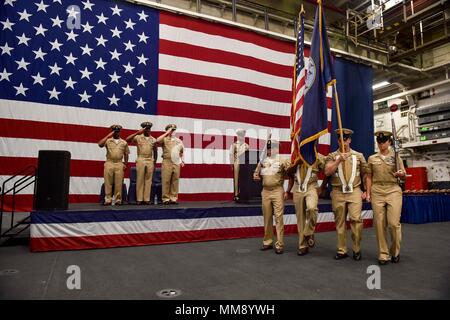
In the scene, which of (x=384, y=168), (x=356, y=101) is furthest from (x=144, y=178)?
(x=356, y=101)

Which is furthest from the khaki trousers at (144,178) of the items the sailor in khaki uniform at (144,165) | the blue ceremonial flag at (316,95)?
the blue ceremonial flag at (316,95)

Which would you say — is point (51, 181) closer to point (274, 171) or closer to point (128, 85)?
point (274, 171)

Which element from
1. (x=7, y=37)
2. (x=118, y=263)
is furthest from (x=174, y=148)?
(x=7, y=37)

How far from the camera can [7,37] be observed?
5.46 metres

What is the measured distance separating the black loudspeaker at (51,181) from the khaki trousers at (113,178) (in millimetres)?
1056

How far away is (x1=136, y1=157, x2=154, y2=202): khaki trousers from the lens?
5.10 m

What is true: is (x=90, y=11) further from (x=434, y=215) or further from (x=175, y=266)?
(x=434, y=215)

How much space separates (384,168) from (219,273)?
82.8 inches

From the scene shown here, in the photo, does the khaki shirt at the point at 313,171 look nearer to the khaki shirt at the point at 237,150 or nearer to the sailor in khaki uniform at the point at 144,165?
the khaki shirt at the point at 237,150

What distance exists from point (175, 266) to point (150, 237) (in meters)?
1.25

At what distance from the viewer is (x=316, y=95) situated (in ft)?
12.1

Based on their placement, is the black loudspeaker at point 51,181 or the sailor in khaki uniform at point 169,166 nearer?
the black loudspeaker at point 51,181

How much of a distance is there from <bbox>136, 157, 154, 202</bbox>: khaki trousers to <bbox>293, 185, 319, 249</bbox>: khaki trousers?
2.67 m

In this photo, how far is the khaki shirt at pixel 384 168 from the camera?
128 inches
